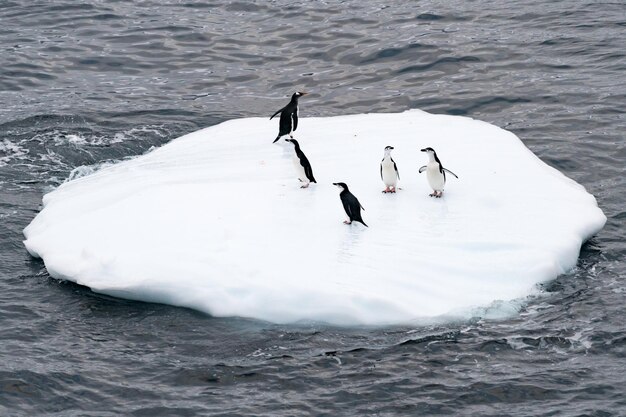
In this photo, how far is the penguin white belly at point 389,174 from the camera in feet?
42.6

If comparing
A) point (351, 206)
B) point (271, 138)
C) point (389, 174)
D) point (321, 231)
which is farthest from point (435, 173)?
point (271, 138)

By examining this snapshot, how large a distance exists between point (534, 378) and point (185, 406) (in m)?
3.46

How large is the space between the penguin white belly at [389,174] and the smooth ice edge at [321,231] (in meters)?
0.20

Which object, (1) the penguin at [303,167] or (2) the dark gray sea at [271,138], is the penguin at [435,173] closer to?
(1) the penguin at [303,167]

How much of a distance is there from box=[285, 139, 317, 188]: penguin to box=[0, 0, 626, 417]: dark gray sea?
2998mm

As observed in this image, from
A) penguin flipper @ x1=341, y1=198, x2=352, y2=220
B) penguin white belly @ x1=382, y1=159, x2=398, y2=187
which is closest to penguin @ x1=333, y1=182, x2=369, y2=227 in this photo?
penguin flipper @ x1=341, y1=198, x2=352, y2=220

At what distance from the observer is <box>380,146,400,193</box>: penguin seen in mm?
12977

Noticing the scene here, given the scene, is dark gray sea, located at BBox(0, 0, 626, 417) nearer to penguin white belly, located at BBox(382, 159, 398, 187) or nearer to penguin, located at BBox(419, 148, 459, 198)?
penguin, located at BBox(419, 148, 459, 198)

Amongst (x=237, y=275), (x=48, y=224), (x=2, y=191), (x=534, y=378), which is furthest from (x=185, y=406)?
(x=2, y=191)

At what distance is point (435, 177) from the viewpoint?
506 inches

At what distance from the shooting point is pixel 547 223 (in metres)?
12.5

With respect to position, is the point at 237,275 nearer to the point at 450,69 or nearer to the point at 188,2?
the point at 450,69

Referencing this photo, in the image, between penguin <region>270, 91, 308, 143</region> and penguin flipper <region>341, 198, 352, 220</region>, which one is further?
penguin <region>270, 91, 308, 143</region>

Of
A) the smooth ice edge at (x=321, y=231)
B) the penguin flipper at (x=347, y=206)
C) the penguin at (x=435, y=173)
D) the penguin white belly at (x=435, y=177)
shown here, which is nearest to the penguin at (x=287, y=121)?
the smooth ice edge at (x=321, y=231)
